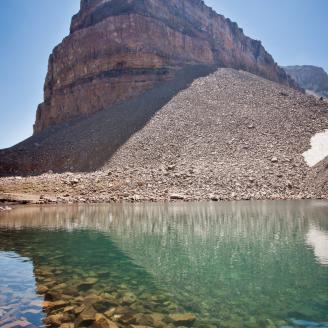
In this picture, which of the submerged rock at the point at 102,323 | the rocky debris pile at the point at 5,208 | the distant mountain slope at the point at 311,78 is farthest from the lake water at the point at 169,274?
the distant mountain slope at the point at 311,78

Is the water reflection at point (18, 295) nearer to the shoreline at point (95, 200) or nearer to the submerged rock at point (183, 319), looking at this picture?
the submerged rock at point (183, 319)

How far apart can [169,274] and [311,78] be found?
183m

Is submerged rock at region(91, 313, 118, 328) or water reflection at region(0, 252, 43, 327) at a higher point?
water reflection at region(0, 252, 43, 327)

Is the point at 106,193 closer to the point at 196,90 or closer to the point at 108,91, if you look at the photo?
the point at 196,90

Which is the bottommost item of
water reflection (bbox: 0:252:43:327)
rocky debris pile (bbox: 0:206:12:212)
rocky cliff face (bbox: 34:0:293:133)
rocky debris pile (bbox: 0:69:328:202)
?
water reflection (bbox: 0:252:43:327)

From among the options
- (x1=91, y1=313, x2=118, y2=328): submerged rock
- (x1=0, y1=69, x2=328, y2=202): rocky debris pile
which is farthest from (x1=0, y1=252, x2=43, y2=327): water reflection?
(x1=0, y1=69, x2=328, y2=202): rocky debris pile

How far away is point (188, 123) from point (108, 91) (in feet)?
82.9

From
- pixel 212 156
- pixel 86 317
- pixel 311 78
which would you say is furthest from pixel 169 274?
pixel 311 78

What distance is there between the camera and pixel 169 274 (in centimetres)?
1003

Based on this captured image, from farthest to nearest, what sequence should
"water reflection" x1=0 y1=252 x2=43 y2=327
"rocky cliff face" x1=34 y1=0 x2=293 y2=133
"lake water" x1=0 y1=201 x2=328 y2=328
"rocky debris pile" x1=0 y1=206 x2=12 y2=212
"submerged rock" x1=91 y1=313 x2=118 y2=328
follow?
1. "rocky cliff face" x1=34 y1=0 x2=293 y2=133
2. "rocky debris pile" x1=0 y1=206 x2=12 y2=212
3. "lake water" x1=0 y1=201 x2=328 y2=328
4. "water reflection" x1=0 y1=252 x2=43 y2=327
5. "submerged rock" x1=91 y1=313 x2=118 y2=328

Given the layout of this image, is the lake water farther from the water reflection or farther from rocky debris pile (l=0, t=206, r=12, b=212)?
rocky debris pile (l=0, t=206, r=12, b=212)

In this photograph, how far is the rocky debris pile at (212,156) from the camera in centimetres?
3544

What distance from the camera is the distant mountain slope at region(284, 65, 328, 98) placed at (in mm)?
167700

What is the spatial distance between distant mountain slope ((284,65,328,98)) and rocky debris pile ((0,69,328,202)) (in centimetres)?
12072
